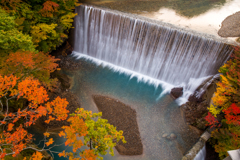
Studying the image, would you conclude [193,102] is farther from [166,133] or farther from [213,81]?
[166,133]

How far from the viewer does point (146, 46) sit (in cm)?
1408

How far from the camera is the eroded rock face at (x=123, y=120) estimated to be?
9922 mm

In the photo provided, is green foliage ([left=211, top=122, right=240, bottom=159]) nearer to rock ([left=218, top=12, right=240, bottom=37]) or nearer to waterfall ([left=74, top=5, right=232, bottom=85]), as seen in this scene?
waterfall ([left=74, top=5, right=232, bottom=85])

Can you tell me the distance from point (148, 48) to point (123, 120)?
280 inches

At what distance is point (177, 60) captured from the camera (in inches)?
529

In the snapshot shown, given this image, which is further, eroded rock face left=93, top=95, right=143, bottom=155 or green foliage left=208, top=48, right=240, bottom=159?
eroded rock face left=93, top=95, right=143, bottom=155

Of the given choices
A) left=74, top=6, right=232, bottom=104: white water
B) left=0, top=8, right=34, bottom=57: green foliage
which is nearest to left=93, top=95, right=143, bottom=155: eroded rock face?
left=74, top=6, right=232, bottom=104: white water

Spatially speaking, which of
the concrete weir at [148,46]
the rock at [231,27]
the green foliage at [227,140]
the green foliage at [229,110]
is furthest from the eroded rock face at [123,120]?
the rock at [231,27]

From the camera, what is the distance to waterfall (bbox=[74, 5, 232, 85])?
12188mm

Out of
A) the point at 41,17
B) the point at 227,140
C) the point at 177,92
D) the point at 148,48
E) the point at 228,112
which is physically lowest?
the point at 177,92

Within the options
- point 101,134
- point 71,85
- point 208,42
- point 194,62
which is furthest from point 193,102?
point 71,85

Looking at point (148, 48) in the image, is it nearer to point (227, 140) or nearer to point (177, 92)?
point (177, 92)

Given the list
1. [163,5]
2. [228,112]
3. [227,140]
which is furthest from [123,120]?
[163,5]

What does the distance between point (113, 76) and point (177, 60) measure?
6.19m
